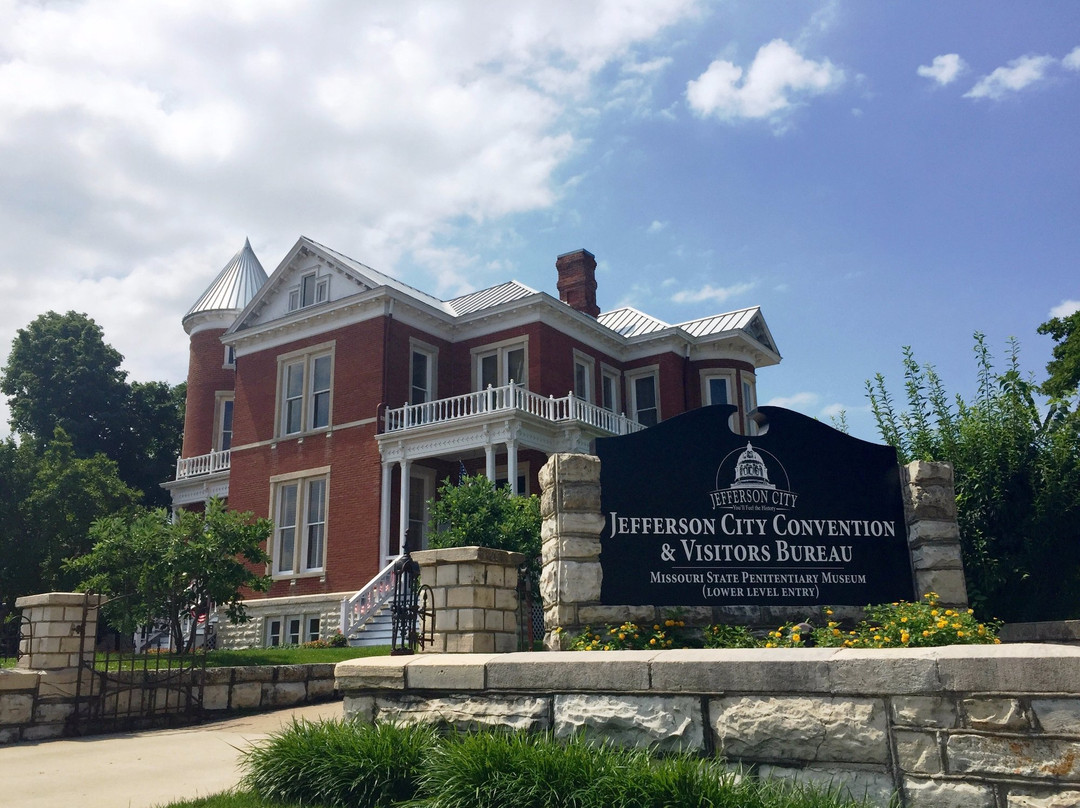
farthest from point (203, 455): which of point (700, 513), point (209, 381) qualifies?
point (700, 513)

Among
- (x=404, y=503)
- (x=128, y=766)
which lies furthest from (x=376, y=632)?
(x=128, y=766)

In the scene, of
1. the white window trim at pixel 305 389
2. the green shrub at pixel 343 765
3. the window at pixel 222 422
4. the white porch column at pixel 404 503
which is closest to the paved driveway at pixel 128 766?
the green shrub at pixel 343 765

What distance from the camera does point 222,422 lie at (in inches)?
1258

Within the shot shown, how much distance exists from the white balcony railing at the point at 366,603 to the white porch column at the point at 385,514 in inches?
77.4

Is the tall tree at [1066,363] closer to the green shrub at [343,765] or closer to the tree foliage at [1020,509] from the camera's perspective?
the tree foliage at [1020,509]

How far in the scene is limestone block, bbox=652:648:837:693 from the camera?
18.0ft

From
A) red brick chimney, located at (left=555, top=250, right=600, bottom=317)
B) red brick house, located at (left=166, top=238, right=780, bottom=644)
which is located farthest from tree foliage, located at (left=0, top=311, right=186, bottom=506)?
red brick chimney, located at (left=555, top=250, right=600, bottom=317)

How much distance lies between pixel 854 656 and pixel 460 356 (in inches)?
870

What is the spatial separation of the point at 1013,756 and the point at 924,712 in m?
0.47

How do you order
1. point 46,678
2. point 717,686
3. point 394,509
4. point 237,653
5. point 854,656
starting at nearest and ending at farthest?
1. point 854,656
2. point 717,686
3. point 46,678
4. point 237,653
5. point 394,509

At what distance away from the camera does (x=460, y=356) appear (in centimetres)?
2691

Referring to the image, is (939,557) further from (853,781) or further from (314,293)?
(314,293)

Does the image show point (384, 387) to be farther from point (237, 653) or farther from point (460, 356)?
point (237, 653)

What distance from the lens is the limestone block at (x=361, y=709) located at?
7.22 m
